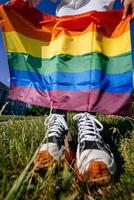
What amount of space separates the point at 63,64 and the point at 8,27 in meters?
0.52

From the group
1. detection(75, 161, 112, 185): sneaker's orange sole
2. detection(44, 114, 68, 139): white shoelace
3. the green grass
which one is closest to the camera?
the green grass

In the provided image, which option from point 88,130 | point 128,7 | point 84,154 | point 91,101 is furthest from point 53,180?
point 128,7

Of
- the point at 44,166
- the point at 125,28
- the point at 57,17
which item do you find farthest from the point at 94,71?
the point at 44,166

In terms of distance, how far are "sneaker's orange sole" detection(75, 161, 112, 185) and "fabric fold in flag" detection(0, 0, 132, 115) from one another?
2.61ft

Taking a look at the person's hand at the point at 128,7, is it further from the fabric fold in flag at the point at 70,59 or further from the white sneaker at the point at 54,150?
the white sneaker at the point at 54,150

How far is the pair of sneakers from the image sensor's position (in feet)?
4.80

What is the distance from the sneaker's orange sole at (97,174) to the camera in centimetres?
141

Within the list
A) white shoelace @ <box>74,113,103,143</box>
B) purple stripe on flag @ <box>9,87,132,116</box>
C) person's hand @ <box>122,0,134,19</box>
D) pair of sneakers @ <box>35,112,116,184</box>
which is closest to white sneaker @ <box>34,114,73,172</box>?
pair of sneakers @ <box>35,112,116,184</box>

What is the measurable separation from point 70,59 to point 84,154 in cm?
104

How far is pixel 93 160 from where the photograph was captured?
5.04ft

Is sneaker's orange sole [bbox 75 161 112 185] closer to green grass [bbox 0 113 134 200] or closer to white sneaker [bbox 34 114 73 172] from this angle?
green grass [bbox 0 113 134 200]

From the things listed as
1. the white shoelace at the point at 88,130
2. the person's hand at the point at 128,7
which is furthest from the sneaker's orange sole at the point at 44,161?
the person's hand at the point at 128,7

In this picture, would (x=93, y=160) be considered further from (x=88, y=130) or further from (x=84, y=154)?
(x=88, y=130)

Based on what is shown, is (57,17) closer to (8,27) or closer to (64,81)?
(8,27)
